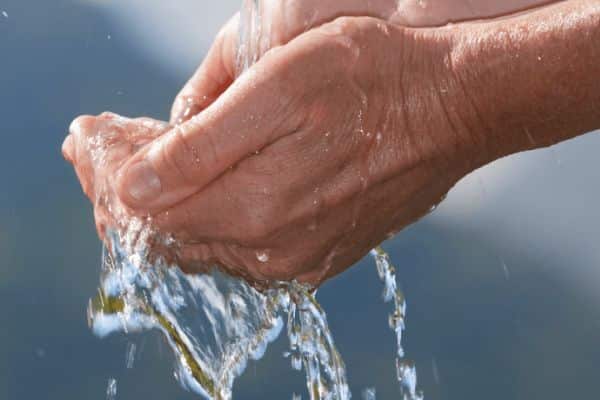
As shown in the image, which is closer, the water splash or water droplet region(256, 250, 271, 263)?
water droplet region(256, 250, 271, 263)

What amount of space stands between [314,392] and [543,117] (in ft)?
1.89

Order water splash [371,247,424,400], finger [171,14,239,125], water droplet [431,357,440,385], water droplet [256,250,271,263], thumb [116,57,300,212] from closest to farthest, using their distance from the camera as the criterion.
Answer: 1. thumb [116,57,300,212]
2. water droplet [256,250,271,263]
3. finger [171,14,239,125]
4. water splash [371,247,424,400]
5. water droplet [431,357,440,385]

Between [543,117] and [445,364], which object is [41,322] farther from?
[543,117]

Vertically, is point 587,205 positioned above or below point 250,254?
above

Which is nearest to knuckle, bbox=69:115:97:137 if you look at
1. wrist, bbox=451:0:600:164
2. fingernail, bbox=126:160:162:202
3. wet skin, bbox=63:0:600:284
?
wet skin, bbox=63:0:600:284

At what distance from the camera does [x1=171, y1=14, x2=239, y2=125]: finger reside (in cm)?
100

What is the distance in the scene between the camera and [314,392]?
1.26 m

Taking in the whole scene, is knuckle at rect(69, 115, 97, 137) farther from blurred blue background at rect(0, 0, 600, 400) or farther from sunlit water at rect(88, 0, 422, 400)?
blurred blue background at rect(0, 0, 600, 400)

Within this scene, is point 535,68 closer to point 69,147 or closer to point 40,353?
point 69,147

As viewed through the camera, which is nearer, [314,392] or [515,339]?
[314,392]

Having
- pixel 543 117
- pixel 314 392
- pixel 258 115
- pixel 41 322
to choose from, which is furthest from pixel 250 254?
pixel 41 322

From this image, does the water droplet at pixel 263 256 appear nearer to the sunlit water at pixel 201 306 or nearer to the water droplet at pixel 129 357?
the sunlit water at pixel 201 306

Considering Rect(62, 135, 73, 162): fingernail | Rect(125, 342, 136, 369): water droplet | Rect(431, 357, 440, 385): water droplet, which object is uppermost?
Rect(125, 342, 136, 369): water droplet

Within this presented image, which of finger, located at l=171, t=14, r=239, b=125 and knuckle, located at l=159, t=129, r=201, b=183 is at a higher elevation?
finger, located at l=171, t=14, r=239, b=125
